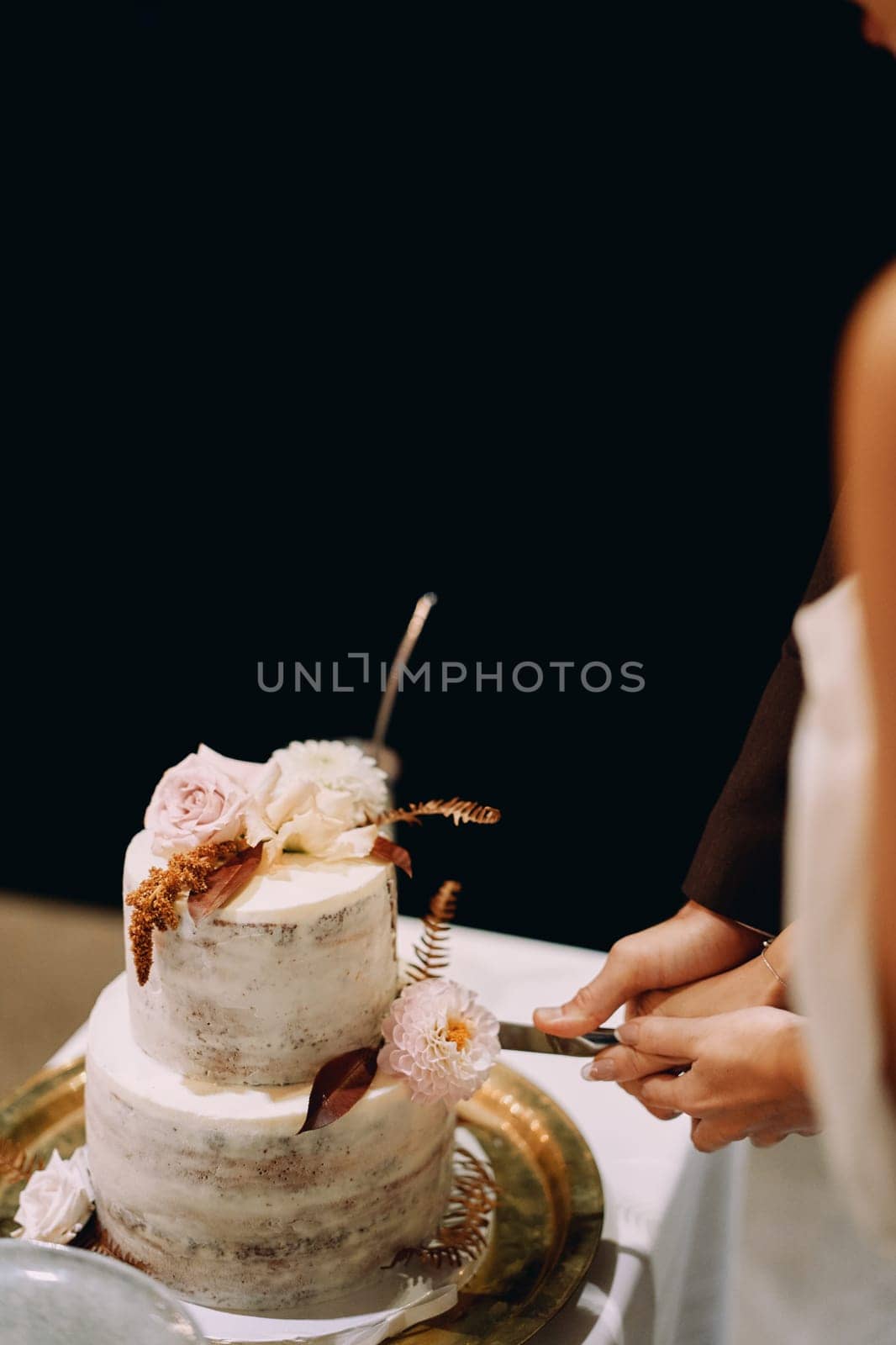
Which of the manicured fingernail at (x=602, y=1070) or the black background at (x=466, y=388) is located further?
the black background at (x=466, y=388)

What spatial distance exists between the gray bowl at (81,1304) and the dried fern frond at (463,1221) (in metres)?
0.41

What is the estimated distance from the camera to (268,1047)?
1123mm

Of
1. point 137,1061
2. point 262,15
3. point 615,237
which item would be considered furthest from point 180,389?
point 137,1061

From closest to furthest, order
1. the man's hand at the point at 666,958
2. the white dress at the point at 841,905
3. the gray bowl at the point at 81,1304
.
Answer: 1. the white dress at the point at 841,905
2. the gray bowl at the point at 81,1304
3. the man's hand at the point at 666,958

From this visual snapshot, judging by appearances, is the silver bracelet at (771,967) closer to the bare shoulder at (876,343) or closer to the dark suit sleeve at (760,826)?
the dark suit sleeve at (760,826)

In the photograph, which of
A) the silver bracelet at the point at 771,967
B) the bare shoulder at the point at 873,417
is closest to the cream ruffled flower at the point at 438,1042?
the silver bracelet at the point at 771,967

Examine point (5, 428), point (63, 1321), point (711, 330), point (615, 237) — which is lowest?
point (63, 1321)

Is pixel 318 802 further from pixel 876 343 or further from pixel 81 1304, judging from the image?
pixel 876 343

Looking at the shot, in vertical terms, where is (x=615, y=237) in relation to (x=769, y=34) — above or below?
below

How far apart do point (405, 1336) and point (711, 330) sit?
6.89 ft

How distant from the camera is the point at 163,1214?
3.79ft

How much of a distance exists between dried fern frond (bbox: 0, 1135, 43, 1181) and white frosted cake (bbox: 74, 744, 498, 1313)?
113mm

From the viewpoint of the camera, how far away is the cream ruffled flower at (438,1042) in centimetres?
114

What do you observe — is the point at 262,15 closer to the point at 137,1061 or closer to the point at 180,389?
the point at 180,389
